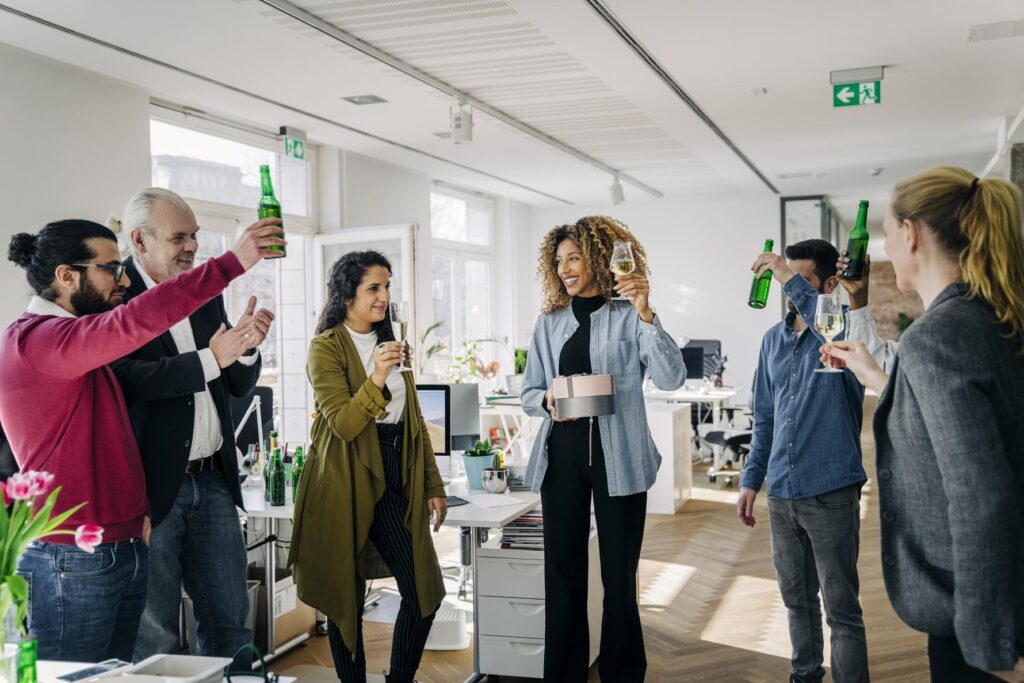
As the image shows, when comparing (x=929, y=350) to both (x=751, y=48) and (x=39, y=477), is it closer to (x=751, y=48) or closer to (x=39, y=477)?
(x=39, y=477)

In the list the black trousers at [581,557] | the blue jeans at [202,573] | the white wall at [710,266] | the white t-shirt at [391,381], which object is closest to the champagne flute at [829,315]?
the black trousers at [581,557]

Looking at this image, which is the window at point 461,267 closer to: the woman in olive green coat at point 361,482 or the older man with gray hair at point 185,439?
the woman in olive green coat at point 361,482

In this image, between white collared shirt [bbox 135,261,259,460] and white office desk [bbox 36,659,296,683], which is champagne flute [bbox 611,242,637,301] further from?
white office desk [bbox 36,659,296,683]

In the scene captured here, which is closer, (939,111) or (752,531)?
(752,531)

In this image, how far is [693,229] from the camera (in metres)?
11.3

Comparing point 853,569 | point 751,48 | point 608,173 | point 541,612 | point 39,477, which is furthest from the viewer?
point 608,173

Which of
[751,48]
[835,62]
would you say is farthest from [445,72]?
[835,62]

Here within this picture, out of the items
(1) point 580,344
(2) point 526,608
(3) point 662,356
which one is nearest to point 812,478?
(3) point 662,356

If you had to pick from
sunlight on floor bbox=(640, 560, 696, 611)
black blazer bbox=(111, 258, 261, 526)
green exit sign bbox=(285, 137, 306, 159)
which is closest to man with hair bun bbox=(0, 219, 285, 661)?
black blazer bbox=(111, 258, 261, 526)

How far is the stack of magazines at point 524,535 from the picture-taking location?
10.6ft

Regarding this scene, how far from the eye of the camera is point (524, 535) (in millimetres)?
3250

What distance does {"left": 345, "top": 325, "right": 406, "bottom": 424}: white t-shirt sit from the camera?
269 centimetres

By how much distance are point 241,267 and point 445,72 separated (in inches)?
144

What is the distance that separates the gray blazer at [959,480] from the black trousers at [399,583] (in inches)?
60.3
